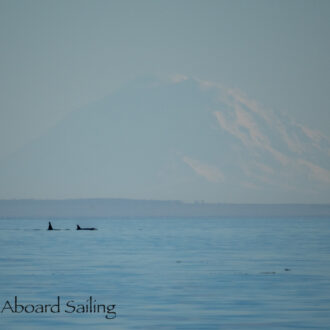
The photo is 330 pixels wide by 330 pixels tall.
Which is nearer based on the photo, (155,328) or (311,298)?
(155,328)

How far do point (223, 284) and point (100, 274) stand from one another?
9.32 metres

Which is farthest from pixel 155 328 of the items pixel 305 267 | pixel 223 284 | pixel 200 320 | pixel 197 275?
pixel 305 267


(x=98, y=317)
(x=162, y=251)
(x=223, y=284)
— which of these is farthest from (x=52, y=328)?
(x=162, y=251)

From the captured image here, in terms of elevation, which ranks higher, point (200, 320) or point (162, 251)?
point (162, 251)

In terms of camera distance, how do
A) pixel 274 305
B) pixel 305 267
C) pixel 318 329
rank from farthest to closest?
pixel 305 267 → pixel 274 305 → pixel 318 329

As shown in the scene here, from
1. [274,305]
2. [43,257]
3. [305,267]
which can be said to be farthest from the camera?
[43,257]

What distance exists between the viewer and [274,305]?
38.1 m

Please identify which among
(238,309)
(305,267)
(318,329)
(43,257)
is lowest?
(318,329)

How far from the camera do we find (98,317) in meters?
35.1

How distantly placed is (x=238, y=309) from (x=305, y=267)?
22237 millimetres

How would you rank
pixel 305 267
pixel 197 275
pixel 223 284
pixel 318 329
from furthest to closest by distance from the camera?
pixel 305 267 < pixel 197 275 < pixel 223 284 < pixel 318 329

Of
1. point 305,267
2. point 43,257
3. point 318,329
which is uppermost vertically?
point 43,257

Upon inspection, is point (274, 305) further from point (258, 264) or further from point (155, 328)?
point (258, 264)

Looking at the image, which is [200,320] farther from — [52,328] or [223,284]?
[223,284]
